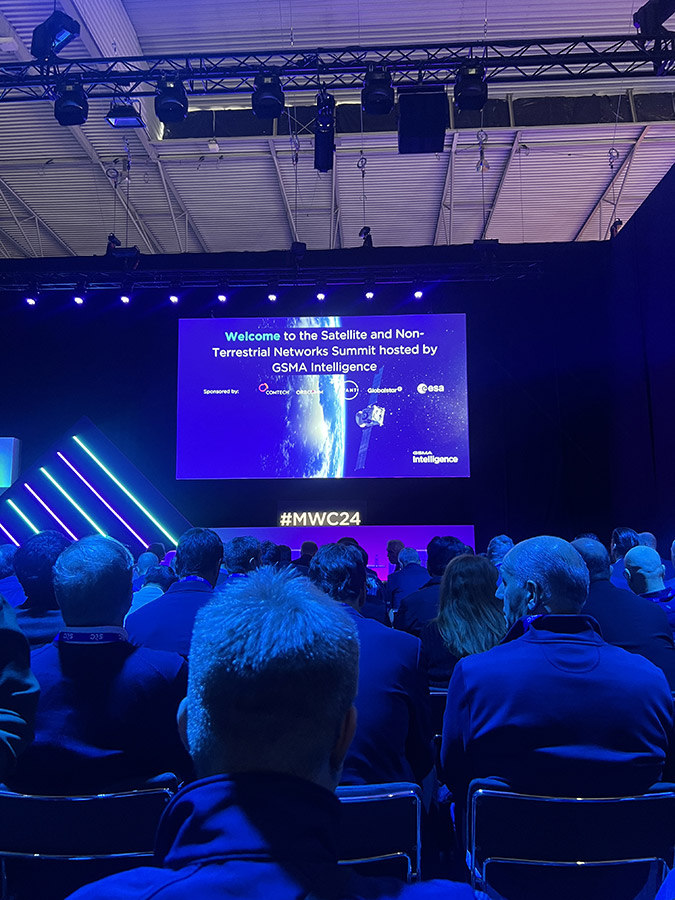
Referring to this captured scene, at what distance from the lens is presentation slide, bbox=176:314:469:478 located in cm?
952

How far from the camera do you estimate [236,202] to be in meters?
9.23

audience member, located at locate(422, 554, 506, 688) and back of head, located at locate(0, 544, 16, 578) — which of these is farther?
back of head, located at locate(0, 544, 16, 578)

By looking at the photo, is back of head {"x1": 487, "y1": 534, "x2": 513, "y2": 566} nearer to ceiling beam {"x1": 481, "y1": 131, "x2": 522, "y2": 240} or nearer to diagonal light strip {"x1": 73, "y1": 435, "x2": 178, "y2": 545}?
ceiling beam {"x1": 481, "y1": 131, "x2": 522, "y2": 240}

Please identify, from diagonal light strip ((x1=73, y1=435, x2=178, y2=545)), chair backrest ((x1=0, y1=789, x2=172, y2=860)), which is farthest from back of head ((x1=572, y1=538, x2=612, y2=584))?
diagonal light strip ((x1=73, y1=435, x2=178, y2=545))

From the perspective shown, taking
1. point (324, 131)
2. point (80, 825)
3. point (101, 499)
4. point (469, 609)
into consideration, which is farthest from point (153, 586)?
point (101, 499)

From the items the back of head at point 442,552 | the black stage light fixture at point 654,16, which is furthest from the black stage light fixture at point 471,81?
the back of head at point 442,552

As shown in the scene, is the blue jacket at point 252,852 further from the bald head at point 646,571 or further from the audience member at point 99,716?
the bald head at point 646,571

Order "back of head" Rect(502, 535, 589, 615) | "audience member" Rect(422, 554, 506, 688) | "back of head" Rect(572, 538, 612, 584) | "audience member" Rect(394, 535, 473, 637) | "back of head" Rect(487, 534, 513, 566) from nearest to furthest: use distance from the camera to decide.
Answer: "back of head" Rect(502, 535, 589, 615) → "audience member" Rect(422, 554, 506, 688) → "back of head" Rect(572, 538, 612, 584) → "audience member" Rect(394, 535, 473, 637) → "back of head" Rect(487, 534, 513, 566)

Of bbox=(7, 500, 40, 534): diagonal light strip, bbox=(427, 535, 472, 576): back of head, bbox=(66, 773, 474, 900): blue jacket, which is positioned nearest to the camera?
bbox=(66, 773, 474, 900): blue jacket

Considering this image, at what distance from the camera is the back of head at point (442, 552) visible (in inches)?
160

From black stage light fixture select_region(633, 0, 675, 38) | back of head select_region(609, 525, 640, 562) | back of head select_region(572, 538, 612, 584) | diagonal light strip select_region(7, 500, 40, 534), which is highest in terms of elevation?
black stage light fixture select_region(633, 0, 675, 38)

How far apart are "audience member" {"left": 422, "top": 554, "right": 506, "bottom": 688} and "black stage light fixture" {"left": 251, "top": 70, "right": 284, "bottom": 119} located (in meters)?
4.70

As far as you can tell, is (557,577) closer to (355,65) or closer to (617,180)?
(355,65)

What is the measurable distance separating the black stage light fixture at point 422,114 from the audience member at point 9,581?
459cm
